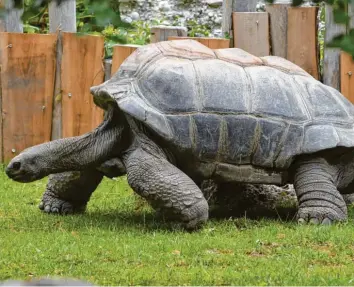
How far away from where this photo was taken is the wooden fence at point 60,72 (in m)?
10.2

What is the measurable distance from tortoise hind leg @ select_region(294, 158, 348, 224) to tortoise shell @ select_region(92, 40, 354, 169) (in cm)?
16

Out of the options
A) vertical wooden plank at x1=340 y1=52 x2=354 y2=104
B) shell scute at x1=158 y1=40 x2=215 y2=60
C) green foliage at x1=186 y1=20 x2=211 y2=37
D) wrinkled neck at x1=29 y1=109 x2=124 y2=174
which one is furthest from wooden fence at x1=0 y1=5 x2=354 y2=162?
green foliage at x1=186 y1=20 x2=211 y2=37

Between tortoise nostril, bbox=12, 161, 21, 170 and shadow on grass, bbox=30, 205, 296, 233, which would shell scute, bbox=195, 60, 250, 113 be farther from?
tortoise nostril, bbox=12, 161, 21, 170

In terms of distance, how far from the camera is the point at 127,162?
25.1 ft

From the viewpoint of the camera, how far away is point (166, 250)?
6512 mm

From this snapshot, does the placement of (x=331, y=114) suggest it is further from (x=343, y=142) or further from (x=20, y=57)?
(x=20, y=57)

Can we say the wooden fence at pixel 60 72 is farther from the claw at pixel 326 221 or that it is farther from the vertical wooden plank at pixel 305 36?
the claw at pixel 326 221

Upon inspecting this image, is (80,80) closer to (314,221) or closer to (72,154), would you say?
(72,154)

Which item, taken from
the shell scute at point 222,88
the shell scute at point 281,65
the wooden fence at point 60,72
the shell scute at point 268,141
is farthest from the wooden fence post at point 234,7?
the shell scute at point 268,141

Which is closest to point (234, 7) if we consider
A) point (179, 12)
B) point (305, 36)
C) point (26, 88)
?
point (305, 36)

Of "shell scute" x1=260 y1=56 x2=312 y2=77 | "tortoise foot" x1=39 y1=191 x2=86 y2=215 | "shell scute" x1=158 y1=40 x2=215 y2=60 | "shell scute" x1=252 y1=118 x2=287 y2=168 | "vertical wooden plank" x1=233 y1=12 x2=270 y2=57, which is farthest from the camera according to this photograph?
"vertical wooden plank" x1=233 y1=12 x2=270 y2=57

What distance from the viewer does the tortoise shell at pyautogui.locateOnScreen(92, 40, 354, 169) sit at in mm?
7453

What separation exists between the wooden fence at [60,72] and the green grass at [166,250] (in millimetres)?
2236

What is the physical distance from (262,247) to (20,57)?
4789 mm
